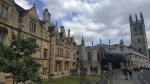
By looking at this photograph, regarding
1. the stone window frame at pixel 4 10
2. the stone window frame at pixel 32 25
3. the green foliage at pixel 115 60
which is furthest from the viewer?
the green foliage at pixel 115 60

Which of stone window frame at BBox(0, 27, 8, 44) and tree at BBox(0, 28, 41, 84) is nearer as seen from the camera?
tree at BBox(0, 28, 41, 84)

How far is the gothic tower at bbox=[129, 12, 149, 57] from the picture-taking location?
107 metres

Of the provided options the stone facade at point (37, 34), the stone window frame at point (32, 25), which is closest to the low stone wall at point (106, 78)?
the stone facade at point (37, 34)

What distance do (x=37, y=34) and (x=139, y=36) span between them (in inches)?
Result: 3914

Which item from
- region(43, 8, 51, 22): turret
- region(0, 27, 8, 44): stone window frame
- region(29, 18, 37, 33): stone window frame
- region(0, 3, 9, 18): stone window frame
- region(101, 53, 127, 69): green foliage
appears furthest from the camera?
region(101, 53, 127, 69): green foliage

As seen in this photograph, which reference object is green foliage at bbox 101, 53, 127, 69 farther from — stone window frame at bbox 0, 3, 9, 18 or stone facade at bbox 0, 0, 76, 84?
stone window frame at bbox 0, 3, 9, 18

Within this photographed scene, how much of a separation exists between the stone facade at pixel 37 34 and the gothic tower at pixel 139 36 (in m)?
83.7

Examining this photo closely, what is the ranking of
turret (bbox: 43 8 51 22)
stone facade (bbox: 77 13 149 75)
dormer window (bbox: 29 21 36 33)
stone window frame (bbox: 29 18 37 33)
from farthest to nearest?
stone facade (bbox: 77 13 149 75), turret (bbox: 43 8 51 22), dormer window (bbox: 29 21 36 33), stone window frame (bbox: 29 18 37 33)

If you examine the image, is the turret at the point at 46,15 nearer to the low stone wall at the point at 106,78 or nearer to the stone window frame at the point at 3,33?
the stone window frame at the point at 3,33

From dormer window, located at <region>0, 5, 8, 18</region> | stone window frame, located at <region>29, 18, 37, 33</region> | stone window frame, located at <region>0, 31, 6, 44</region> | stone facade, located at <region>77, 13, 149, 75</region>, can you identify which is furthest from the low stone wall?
stone facade, located at <region>77, 13, 149, 75</region>

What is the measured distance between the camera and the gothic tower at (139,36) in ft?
352

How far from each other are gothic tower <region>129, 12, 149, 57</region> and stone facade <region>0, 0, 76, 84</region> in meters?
83.7

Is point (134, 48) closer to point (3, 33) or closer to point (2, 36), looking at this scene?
point (3, 33)

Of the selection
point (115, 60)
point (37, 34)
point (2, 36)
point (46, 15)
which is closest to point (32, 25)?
point (37, 34)
